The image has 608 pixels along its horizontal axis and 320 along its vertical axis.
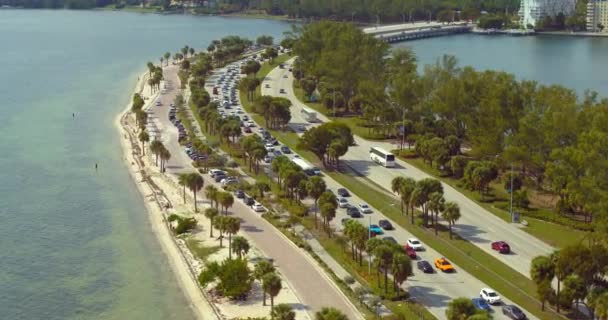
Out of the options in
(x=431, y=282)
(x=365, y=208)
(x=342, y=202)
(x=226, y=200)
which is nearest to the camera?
(x=431, y=282)

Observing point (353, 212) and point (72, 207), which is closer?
point (353, 212)

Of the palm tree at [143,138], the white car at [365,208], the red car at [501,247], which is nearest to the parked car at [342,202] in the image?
the white car at [365,208]

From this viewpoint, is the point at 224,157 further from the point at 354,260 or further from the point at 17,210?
the point at 354,260

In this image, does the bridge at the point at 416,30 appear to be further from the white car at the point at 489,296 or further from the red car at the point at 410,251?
the white car at the point at 489,296

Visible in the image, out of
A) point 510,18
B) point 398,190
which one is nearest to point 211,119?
point 398,190

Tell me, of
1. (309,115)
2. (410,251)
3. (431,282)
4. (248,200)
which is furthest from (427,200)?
(309,115)

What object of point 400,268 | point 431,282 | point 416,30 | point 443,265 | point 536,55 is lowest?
point 431,282

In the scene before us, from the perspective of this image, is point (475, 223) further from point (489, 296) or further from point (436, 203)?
point (489, 296)
